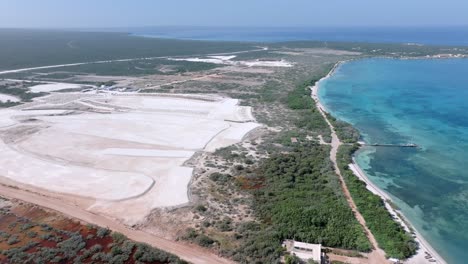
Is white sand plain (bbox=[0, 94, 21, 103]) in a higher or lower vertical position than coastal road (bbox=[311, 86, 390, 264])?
higher

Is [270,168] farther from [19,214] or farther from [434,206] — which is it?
[19,214]

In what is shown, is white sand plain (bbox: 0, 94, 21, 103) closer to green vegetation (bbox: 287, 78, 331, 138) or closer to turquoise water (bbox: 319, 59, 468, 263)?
green vegetation (bbox: 287, 78, 331, 138)

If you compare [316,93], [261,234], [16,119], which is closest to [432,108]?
[316,93]

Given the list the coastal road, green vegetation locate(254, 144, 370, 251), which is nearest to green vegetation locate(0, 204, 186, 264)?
green vegetation locate(254, 144, 370, 251)

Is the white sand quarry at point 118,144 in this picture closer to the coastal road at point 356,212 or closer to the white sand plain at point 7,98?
the white sand plain at point 7,98

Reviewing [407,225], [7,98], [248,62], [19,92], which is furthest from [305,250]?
[248,62]

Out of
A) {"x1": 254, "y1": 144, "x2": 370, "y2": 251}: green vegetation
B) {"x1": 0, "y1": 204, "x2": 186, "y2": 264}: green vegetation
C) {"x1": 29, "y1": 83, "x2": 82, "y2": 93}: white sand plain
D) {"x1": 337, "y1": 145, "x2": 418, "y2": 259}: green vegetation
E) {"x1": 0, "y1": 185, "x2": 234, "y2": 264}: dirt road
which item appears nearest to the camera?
{"x1": 0, "y1": 204, "x2": 186, "y2": 264}: green vegetation
